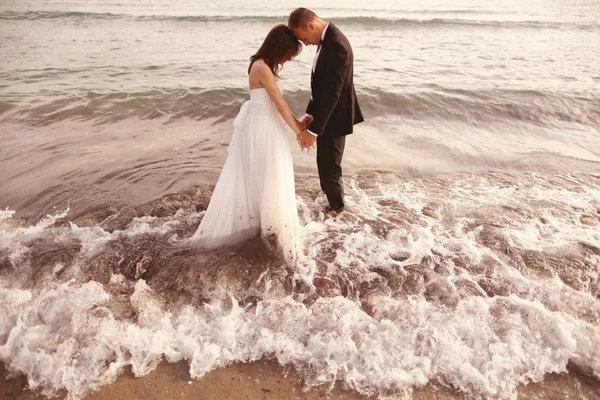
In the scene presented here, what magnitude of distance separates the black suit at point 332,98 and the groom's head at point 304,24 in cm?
15

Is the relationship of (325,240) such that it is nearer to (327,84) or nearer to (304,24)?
(327,84)

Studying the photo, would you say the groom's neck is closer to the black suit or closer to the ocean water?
the black suit

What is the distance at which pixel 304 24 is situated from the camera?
12.1 ft

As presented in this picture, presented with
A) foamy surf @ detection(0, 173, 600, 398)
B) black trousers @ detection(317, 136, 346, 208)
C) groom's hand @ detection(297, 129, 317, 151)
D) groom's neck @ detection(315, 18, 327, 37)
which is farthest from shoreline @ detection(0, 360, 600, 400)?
groom's neck @ detection(315, 18, 327, 37)

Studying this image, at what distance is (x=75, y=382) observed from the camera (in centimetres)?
278

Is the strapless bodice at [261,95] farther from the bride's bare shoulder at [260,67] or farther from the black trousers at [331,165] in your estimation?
the black trousers at [331,165]

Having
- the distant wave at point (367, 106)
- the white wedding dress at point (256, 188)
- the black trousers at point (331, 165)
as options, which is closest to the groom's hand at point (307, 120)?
the white wedding dress at point (256, 188)

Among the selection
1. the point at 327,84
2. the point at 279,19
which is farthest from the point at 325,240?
the point at 279,19

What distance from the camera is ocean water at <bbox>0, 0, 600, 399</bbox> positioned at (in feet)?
9.96

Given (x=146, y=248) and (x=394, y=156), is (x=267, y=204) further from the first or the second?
(x=394, y=156)

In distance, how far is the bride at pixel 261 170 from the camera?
3.55 m

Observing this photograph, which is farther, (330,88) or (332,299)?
(330,88)

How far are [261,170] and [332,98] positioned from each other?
1.02m

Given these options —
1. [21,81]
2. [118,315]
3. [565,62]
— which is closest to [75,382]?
[118,315]
